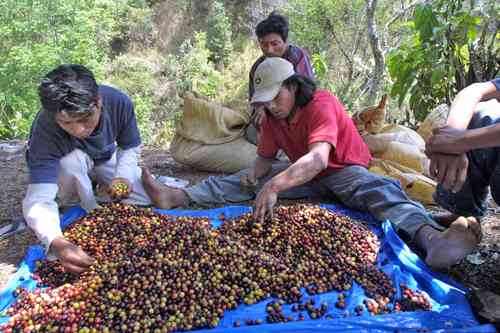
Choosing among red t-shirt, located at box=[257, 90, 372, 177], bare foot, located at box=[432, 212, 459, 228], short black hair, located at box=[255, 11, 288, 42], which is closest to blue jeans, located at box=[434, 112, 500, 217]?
bare foot, located at box=[432, 212, 459, 228]

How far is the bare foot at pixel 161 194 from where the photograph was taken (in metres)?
3.43

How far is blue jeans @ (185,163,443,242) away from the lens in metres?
2.79

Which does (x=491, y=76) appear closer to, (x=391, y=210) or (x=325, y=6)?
(x=391, y=210)

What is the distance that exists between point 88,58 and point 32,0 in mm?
2038

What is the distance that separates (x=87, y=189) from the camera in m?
3.14

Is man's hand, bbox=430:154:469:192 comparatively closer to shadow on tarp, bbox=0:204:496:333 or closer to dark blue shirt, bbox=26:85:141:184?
shadow on tarp, bbox=0:204:496:333

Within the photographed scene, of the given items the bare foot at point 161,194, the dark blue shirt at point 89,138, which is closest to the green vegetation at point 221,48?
the bare foot at point 161,194

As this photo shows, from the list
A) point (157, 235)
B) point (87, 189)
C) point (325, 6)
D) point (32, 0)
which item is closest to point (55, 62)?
point (32, 0)

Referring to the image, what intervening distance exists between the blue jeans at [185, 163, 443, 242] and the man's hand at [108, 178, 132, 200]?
600 millimetres

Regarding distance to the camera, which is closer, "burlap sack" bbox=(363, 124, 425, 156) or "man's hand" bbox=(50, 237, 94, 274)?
"man's hand" bbox=(50, 237, 94, 274)

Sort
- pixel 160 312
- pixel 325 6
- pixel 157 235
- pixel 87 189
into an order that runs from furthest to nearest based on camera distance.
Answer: pixel 325 6
pixel 87 189
pixel 157 235
pixel 160 312

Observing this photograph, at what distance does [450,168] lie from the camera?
2004mm

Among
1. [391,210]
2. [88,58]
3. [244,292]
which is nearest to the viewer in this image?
[244,292]

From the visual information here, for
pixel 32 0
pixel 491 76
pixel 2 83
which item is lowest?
pixel 2 83
